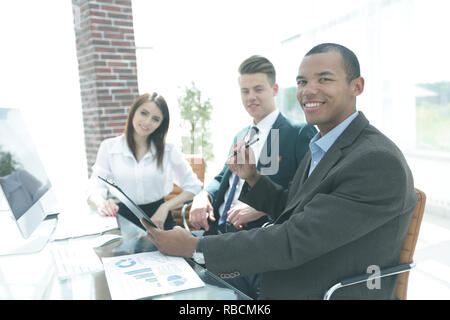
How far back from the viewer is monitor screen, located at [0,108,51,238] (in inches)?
51.0

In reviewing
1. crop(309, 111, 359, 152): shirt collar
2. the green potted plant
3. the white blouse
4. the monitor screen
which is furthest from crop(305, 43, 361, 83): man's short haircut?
the green potted plant

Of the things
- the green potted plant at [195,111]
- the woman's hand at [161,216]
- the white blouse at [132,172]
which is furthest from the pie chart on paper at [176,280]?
the green potted plant at [195,111]

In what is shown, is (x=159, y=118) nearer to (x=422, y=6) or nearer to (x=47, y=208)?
(x=47, y=208)

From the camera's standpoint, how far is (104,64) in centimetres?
389

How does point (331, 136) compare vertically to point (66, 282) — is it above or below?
above

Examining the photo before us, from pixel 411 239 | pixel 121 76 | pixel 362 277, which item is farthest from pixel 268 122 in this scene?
pixel 121 76

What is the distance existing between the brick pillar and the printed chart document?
309 cm

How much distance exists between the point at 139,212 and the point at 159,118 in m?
1.43

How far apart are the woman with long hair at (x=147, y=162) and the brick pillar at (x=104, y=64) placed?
1654 millimetres

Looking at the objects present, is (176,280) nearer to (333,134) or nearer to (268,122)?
(333,134)

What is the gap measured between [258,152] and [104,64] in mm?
2606

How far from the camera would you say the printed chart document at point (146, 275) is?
920 mm

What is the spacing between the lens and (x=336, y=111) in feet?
4.32

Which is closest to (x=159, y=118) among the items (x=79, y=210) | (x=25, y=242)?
(x=79, y=210)
